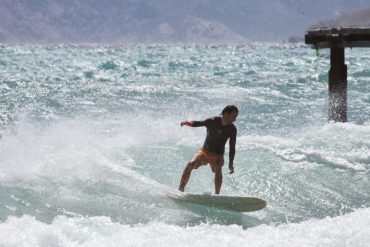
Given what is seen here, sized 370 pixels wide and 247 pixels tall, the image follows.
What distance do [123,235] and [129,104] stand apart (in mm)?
20048

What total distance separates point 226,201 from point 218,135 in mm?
997

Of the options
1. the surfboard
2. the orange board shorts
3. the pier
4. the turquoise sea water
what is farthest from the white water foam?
the pier

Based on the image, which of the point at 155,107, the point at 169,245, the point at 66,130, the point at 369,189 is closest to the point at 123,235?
the point at 169,245

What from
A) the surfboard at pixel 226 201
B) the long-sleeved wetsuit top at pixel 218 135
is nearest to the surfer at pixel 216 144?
the long-sleeved wetsuit top at pixel 218 135

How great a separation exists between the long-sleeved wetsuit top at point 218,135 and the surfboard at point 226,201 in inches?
23.5

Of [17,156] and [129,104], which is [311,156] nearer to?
[17,156]

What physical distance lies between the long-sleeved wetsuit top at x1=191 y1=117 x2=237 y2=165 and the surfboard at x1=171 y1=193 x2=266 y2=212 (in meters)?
0.60

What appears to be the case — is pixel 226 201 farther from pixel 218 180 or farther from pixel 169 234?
pixel 169 234

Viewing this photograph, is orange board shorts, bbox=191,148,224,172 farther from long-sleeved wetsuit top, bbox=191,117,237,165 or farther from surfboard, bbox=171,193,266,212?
surfboard, bbox=171,193,266,212

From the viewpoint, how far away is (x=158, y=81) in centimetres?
A: 4072

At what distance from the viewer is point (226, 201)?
10344 mm

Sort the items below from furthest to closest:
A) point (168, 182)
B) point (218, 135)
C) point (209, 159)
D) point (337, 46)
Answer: point (337, 46) → point (168, 182) → point (209, 159) → point (218, 135)

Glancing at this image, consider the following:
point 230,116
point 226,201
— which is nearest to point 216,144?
point 230,116

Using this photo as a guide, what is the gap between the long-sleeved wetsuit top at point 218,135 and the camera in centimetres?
1060
